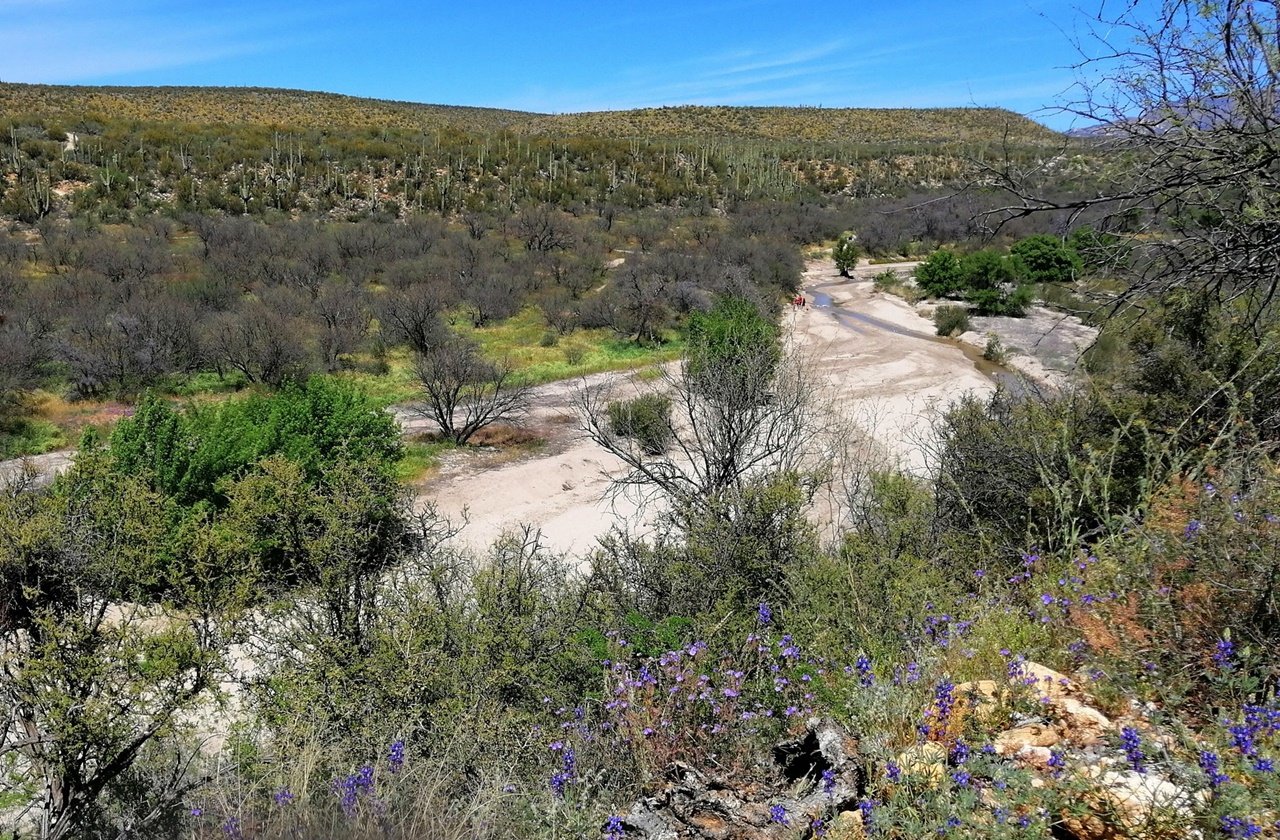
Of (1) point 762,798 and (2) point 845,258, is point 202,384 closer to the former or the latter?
(1) point 762,798

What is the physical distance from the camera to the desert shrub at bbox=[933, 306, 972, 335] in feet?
92.4

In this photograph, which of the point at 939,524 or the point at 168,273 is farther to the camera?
the point at 168,273

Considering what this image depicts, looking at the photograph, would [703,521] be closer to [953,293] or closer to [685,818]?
[685,818]

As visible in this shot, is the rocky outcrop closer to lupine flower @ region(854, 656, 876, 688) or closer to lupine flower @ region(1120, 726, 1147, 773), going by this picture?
lupine flower @ region(854, 656, 876, 688)

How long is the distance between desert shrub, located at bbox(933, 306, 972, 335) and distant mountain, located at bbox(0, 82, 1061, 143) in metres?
28.1

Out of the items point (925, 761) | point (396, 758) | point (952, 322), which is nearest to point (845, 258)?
point (952, 322)

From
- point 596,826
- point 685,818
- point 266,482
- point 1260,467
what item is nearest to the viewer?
point 685,818

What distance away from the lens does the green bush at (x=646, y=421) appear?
50.4ft

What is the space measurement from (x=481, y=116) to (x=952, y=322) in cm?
7184

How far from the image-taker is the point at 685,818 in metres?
3.09

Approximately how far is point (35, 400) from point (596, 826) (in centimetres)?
1927

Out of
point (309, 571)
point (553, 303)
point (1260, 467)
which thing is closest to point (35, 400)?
point (309, 571)

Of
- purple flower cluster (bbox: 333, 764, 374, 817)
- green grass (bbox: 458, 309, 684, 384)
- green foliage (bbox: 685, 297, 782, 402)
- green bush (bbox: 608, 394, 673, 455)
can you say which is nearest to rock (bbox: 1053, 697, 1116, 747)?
purple flower cluster (bbox: 333, 764, 374, 817)

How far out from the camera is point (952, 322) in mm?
28172
